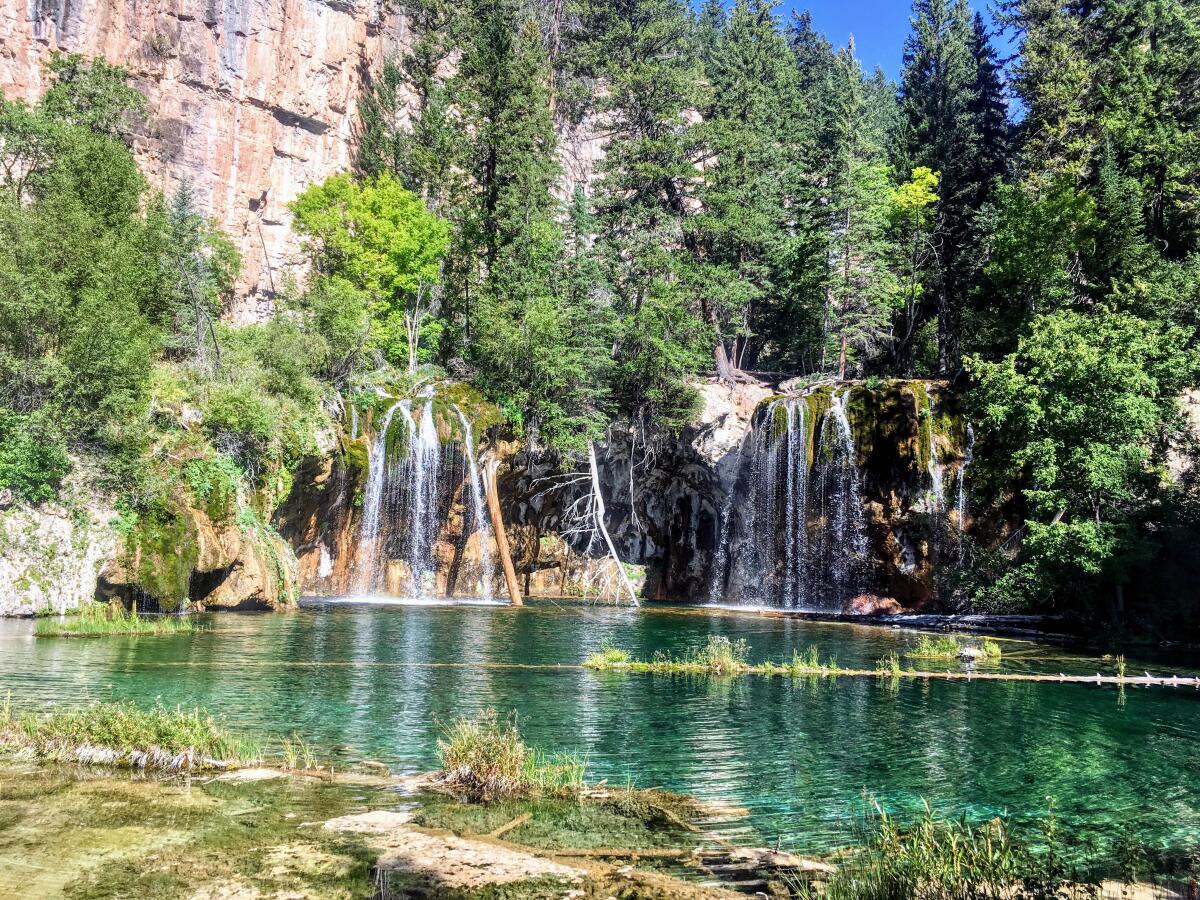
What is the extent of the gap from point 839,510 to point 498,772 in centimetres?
2955

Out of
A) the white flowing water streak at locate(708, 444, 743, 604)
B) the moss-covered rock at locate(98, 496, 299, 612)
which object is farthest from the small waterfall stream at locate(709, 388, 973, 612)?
the moss-covered rock at locate(98, 496, 299, 612)

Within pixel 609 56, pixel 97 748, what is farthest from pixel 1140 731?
pixel 609 56

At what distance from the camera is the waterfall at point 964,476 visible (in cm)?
3403

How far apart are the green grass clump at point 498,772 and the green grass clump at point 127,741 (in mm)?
2692

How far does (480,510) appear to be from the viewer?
40469mm

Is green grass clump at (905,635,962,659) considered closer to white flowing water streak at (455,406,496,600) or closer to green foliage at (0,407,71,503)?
white flowing water streak at (455,406,496,600)

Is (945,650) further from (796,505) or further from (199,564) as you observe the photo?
(199,564)

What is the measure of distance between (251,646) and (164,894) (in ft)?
50.2

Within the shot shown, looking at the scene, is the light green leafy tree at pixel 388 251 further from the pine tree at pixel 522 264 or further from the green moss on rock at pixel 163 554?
the green moss on rock at pixel 163 554

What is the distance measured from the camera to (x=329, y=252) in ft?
162

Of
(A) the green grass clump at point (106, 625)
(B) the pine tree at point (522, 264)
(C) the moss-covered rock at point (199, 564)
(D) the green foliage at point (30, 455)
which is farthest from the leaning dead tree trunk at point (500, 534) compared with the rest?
(D) the green foliage at point (30, 455)

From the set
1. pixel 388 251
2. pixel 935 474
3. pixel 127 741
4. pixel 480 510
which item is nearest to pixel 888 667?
pixel 127 741

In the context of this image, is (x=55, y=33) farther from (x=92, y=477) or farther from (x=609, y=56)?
(x=92, y=477)

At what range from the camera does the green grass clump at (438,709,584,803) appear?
939 centimetres
